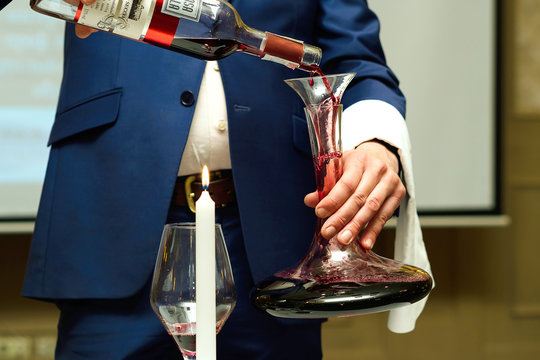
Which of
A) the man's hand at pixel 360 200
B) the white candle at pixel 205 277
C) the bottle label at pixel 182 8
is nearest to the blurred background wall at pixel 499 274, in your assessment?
the man's hand at pixel 360 200

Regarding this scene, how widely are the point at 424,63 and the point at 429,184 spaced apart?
1.33 ft

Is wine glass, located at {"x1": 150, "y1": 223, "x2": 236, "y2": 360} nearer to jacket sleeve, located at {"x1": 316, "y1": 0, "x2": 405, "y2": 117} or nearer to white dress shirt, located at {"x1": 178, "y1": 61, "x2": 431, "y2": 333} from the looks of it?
white dress shirt, located at {"x1": 178, "y1": 61, "x2": 431, "y2": 333}

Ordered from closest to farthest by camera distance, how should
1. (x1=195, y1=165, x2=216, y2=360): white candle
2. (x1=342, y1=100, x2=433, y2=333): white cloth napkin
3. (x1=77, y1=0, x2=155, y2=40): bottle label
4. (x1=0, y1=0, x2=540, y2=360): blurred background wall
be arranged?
(x1=195, y1=165, x2=216, y2=360): white candle → (x1=77, y1=0, x2=155, y2=40): bottle label → (x1=342, y1=100, x2=433, y2=333): white cloth napkin → (x1=0, y1=0, x2=540, y2=360): blurred background wall

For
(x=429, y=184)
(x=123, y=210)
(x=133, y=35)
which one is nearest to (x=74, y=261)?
(x=123, y=210)

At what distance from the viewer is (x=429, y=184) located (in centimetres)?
211

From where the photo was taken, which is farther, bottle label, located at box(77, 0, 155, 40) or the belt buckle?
the belt buckle

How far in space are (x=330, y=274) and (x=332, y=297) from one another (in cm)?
5

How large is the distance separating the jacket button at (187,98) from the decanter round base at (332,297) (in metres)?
0.37

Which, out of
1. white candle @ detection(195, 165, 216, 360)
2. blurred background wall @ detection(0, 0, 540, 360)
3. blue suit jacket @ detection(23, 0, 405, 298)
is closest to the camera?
white candle @ detection(195, 165, 216, 360)

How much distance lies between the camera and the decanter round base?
1.56 ft

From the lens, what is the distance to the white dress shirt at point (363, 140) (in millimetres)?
713

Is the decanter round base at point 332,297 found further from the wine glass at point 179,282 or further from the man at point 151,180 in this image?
the man at point 151,180

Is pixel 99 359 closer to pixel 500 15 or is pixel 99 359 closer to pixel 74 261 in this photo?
pixel 74 261

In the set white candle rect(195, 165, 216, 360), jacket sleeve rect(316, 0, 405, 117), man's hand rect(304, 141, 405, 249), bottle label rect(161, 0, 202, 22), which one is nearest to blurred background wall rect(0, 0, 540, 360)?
jacket sleeve rect(316, 0, 405, 117)
